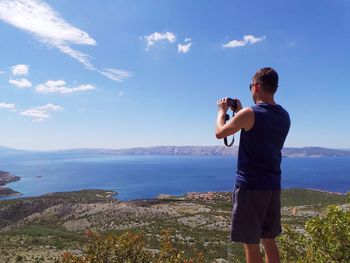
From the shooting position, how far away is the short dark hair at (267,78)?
4020 mm

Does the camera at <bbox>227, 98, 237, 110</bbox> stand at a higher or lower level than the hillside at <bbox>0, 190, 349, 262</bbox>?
higher

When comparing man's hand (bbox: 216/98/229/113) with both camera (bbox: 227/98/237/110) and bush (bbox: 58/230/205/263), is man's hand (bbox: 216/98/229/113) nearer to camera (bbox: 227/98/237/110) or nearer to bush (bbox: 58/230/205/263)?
camera (bbox: 227/98/237/110)

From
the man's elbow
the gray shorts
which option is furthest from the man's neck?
the gray shorts

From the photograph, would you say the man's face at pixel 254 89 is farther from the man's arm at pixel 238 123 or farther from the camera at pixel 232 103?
the man's arm at pixel 238 123

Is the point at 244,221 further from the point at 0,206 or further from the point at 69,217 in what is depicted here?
the point at 0,206

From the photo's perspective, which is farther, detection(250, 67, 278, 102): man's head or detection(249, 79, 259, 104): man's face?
detection(249, 79, 259, 104): man's face

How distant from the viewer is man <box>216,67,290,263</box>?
3922 mm

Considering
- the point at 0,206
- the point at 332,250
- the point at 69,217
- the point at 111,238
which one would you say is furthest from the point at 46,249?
the point at 0,206

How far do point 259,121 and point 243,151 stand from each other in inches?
14.5

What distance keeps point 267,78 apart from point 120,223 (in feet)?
183

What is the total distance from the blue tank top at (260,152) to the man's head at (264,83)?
0.16 meters

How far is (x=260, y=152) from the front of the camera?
396 centimetres

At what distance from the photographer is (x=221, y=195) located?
3979 inches

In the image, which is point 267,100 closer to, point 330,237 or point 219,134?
point 219,134
